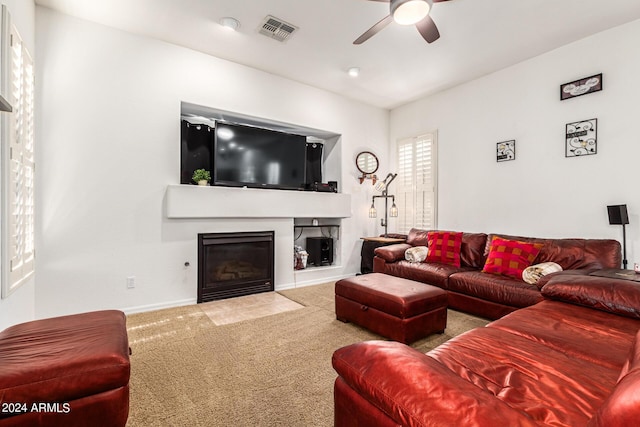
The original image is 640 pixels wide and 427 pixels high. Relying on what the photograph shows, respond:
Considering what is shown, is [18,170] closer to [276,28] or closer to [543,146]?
[276,28]

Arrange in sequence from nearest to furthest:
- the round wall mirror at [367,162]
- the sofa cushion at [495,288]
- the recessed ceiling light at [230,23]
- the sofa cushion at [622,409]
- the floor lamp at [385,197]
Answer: the sofa cushion at [622,409] → the sofa cushion at [495,288] → the recessed ceiling light at [230,23] → the round wall mirror at [367,162] → the floor lamp at [385,197]

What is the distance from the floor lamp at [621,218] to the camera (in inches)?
112

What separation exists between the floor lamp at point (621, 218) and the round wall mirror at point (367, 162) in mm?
3084

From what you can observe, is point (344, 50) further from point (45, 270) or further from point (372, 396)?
point (45, 270)

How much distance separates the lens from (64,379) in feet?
3.93

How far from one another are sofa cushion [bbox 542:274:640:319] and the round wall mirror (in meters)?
3.30

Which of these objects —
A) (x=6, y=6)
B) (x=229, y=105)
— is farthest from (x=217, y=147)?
(x=6, y=6)

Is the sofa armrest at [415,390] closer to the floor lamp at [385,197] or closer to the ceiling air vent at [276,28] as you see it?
the ceiling air vent at [276,28]

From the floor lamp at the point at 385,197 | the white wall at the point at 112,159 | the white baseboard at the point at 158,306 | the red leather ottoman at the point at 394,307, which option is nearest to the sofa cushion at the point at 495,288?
the red leather ottoman at the point at 394,307

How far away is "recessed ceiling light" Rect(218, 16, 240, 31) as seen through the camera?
2963 millimetres

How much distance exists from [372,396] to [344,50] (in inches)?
141

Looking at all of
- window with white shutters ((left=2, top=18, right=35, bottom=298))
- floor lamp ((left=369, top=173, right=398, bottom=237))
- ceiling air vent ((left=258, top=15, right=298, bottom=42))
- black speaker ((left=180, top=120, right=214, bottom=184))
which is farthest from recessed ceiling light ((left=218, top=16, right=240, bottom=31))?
floor lamp ((left=369, top=173, right=398, bottom=237))

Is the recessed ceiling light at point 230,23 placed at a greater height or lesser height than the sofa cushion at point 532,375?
greater

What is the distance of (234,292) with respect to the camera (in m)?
3.81
